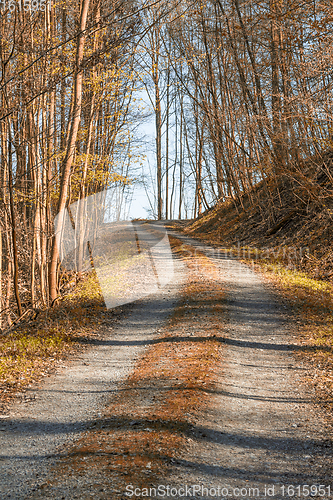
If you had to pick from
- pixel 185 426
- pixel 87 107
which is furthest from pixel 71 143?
pixel 185 426

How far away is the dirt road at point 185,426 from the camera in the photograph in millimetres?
3191

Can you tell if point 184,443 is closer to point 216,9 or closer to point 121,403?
point 121,403

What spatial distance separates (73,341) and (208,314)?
9.46 feet

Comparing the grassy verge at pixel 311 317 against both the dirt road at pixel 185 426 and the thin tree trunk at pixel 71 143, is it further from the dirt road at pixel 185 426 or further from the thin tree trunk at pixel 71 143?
the thin tree trunk at pixel 71 143

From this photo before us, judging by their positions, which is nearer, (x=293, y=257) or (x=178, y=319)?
(x=178, y=319)

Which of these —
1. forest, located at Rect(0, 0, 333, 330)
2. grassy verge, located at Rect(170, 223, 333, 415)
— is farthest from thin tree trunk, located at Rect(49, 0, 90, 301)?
grassy verge, located at Rect(170, 223, 333, 415)

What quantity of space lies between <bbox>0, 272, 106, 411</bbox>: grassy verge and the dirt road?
366 millimetres

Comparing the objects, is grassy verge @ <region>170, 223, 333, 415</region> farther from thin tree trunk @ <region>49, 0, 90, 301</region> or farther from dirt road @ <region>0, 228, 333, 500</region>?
thin tree trunk @ <region>49, 0, 90, 301</region>

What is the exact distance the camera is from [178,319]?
27.7 feet

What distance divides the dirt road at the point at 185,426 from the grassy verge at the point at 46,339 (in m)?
0.37

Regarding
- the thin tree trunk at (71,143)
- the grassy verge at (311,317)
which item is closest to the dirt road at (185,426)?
the grassy verge at (311,317)

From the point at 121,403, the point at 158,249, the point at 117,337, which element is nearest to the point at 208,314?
the point at 117,337

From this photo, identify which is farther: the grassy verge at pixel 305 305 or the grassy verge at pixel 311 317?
the grassy verge at pixel 305 305

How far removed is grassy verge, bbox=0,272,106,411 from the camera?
5707mm
